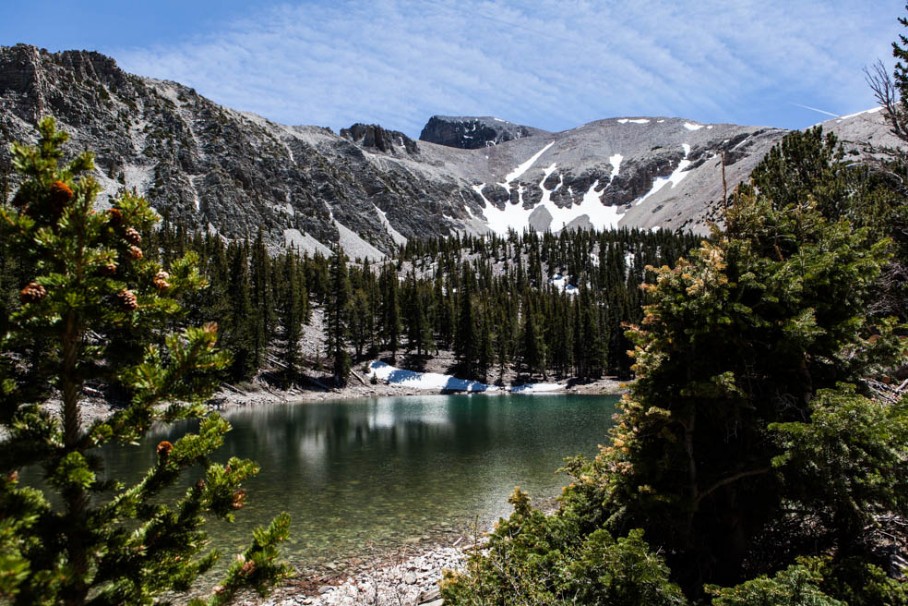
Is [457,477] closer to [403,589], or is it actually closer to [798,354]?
[403,589]

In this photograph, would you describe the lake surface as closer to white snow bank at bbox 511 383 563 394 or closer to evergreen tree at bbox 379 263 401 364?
white snow bank at bbox 511 383 563 394

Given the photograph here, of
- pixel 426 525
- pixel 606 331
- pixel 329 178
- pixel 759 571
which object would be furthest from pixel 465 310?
pixel 329 178

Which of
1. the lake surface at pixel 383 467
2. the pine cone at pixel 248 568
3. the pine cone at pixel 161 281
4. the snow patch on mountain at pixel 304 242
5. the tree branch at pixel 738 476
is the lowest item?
the lake surface at pixel 383 467

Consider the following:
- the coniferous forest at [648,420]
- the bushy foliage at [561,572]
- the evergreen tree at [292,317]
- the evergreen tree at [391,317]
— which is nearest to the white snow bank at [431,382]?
the evergreen tree at [391,317]

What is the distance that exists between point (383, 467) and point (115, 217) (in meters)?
23.6

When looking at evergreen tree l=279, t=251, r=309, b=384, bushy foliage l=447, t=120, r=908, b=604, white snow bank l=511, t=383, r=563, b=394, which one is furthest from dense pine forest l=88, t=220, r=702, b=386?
bushy foliage l=447, t=120, r=908, b=604

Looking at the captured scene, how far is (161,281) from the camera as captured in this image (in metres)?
3.53

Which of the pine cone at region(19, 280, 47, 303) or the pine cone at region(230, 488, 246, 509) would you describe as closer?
the pine cone at region(19, 280, 47, 303)

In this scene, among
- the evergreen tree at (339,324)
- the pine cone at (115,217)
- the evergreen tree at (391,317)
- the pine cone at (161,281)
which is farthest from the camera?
the evergreen tree at (391,317)

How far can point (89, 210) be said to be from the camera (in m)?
3.19

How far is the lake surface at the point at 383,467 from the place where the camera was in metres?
15.9

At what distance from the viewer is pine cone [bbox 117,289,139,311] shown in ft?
10.6

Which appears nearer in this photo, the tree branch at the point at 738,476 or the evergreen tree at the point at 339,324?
the tree branch at the point at 738,476

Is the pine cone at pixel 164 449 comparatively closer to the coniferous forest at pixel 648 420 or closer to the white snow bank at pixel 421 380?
the coniferous forest at pixel 648 420
